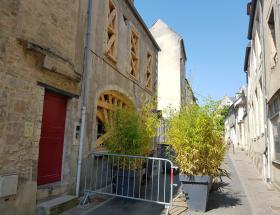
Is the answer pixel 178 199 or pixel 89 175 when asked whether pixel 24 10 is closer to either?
pixel 89 175

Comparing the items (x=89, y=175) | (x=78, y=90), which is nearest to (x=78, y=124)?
(x=78, y=90)

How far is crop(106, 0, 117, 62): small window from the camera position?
921cm

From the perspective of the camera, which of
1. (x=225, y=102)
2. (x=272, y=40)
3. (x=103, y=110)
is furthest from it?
(x=225, y=102)

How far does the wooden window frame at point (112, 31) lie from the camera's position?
9102mm

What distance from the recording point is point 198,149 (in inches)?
244

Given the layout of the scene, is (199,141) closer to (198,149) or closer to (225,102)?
(198,149)

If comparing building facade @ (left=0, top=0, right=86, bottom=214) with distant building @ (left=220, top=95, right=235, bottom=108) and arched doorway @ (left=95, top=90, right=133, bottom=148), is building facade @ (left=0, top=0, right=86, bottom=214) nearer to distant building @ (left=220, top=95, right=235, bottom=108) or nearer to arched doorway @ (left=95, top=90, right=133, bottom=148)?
arched doorway @ (left=95, top=90, right=133, bottom=148)

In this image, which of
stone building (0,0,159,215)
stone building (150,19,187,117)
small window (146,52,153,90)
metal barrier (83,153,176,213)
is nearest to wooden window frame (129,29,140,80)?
small window (146,52,153,90)

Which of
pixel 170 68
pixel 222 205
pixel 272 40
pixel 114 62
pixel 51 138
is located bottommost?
pixel 222 205

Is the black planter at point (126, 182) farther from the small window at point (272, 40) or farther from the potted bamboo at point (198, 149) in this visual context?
the small window at point (272, 40)

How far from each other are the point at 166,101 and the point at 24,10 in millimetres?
19991

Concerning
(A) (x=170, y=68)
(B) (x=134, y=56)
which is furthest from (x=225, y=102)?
(B) (x=134, y=56)

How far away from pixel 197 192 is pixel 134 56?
7455mm

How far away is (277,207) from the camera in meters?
6.19
